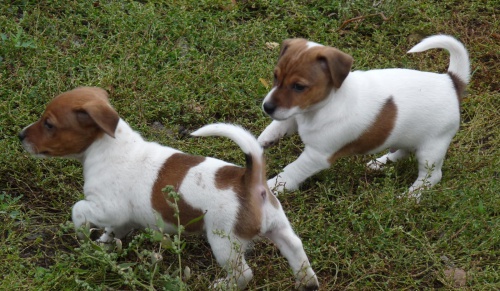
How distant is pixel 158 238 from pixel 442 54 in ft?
15.1

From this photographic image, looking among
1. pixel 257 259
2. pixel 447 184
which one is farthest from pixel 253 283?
pixel 447 184

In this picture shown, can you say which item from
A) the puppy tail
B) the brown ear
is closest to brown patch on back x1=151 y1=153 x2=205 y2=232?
the brown ear

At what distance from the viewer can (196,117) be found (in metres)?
6.84

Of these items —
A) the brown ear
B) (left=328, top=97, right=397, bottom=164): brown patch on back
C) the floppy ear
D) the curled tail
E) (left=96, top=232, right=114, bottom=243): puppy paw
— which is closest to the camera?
the curled tail

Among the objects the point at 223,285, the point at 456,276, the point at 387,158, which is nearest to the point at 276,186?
the point at 387,158

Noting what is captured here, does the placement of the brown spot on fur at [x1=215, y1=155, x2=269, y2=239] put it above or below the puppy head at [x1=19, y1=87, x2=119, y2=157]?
below

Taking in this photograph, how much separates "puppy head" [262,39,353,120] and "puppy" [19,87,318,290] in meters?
0.95

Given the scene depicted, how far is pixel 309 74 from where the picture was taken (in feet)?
18.7

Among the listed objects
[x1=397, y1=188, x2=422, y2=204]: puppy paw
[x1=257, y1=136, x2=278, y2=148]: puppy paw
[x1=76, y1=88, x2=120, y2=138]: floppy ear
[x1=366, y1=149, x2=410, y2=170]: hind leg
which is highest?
[x1=76, y1=88, x2=120, y2=138]: floppy ear

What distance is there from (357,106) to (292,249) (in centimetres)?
144

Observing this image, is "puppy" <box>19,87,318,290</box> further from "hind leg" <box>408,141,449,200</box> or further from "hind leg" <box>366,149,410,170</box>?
"hind leg" <box>366,149,410,170</box>

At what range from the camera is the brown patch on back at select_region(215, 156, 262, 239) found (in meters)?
4.77

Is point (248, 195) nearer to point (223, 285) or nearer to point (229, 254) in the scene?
point (229, 254)

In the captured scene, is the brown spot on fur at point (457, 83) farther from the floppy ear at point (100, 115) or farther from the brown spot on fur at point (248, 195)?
the floppy ear at point (100, 115)
